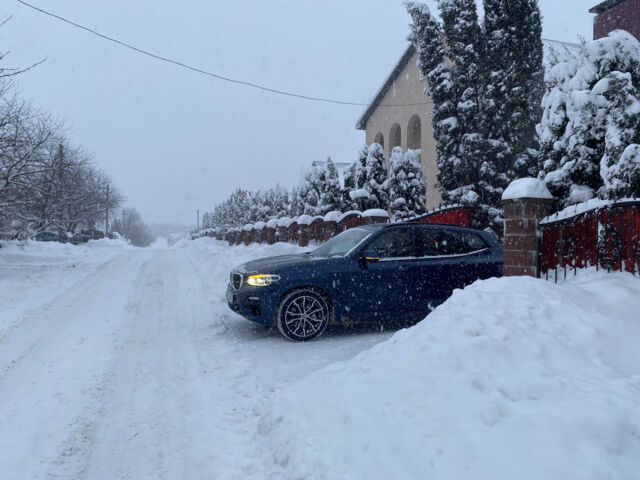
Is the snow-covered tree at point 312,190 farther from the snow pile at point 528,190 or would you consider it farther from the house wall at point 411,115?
the snow pile at point 528,190

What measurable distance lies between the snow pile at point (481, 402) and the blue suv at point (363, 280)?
1941mm

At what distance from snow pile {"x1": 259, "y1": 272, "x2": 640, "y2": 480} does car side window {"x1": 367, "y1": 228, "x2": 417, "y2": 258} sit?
211 centimetres

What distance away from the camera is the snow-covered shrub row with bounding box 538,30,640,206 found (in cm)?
623

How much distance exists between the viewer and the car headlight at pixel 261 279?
6027mm

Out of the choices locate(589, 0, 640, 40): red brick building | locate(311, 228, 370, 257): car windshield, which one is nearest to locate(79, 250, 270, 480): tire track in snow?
locate(311, 228, 370, 257): car windshield

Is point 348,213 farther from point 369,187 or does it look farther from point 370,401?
point 370,401

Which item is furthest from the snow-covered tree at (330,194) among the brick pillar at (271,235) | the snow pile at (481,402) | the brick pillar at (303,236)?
the snow pile at (481,402)

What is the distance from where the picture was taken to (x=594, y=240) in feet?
18.4

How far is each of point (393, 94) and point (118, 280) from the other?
20.6 meters

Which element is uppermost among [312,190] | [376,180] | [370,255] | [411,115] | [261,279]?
[411,115]

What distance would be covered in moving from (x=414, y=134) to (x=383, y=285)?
70.8 ft

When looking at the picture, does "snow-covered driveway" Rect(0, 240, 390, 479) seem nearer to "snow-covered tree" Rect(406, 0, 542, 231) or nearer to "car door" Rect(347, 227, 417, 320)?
"car door" Rect(347, 227, 417, 320)

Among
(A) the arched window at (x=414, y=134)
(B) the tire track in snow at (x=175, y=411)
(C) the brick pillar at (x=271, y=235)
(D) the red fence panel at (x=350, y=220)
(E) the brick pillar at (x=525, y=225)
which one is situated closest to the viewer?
(B) the tire track in snow at (x=175, y=411)

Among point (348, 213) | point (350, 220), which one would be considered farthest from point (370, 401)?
point (348, 213)
